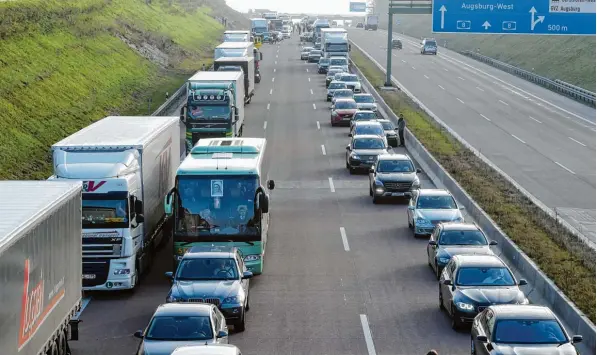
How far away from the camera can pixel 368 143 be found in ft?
143

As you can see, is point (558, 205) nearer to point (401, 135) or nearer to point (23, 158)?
point (401, 135)

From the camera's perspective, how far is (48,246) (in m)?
16.3

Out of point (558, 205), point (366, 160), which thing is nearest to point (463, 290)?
point (558, 205)

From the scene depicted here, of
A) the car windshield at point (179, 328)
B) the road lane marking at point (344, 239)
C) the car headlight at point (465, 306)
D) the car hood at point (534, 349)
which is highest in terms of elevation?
the car windshield at point (179, 328)

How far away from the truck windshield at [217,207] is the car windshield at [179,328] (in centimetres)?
701

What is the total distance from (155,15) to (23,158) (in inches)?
2952

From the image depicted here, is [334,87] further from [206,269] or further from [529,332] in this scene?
[529,332]

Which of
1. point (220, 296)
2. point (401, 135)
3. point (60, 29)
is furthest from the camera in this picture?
point (60, 29)

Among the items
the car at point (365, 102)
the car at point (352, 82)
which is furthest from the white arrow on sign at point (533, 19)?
the car at point (352, 82)

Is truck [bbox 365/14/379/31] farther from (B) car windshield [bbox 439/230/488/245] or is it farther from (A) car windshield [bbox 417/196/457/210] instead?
(B) car windshield [bbox 439/230/488/245]

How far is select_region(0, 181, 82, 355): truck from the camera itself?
1388cm

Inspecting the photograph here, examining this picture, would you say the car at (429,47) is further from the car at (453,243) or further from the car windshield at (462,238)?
the car windshield at (462,238)

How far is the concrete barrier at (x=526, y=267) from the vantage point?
67.8 feet

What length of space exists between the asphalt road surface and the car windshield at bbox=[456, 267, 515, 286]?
1.01 meters
